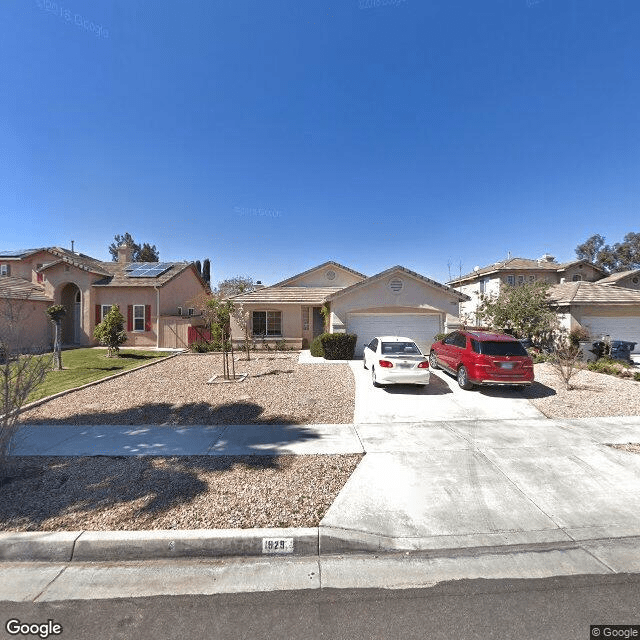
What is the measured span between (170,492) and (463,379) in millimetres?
8345

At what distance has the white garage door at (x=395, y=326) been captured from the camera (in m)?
16.0

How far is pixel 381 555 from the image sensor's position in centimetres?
330

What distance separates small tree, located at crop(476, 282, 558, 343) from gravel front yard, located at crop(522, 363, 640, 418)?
15.5 ft

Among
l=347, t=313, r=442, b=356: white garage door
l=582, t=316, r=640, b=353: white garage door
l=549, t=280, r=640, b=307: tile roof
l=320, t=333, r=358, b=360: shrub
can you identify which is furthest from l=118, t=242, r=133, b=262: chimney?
l=582, t=316, r=640, b=353: white garage door

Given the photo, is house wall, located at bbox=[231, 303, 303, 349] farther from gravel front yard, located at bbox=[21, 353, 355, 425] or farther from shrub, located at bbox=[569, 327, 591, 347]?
shrub, located at bbox=[569, 327, 591, 347]

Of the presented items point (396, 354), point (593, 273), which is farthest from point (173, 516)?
point (593, 273)

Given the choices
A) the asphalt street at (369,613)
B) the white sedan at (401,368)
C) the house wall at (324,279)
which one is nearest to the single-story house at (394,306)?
the house wall at (324,279)

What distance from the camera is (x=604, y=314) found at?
16297mm

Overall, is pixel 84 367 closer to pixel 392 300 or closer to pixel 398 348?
pixel 398 348

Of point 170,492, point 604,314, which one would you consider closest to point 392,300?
point 604,314

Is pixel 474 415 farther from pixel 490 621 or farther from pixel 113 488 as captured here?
pixel 113 488

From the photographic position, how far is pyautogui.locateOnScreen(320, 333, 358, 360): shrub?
15047mm

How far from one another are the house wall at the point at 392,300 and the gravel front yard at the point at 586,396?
5708mm

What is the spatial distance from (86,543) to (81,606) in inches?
29.0
